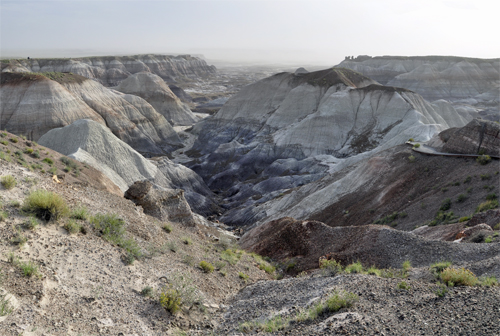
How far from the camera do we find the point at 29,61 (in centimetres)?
10950

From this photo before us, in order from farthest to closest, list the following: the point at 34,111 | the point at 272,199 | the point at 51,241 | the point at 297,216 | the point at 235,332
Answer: the point at 34,111 → the point at 272,199 → the point at 297,216 → the point at 51,241 → the point at 235,332

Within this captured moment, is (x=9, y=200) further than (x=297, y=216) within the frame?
No

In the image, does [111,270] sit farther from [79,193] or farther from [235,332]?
[79,193]

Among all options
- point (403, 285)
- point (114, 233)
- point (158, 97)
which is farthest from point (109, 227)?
point (158, 97)

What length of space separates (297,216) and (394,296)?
22.5 meters

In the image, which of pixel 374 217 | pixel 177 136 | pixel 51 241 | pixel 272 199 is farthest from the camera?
pixel 177 136

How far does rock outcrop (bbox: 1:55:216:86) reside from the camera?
363ft

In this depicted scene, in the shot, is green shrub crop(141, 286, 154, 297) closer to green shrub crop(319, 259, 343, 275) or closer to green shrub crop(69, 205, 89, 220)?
green shrub crop(69, 205, 89, 220)

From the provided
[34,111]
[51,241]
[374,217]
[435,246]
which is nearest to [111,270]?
[51,241]

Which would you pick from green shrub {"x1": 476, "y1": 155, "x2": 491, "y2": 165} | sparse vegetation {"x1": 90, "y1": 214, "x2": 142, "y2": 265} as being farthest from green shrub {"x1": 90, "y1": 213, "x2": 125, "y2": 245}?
green shrub {"x1": 476, "y1": 155, "x2": 491, "y2": 165}

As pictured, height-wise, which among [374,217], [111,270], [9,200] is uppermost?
[9,200]

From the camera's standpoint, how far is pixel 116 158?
121 feet

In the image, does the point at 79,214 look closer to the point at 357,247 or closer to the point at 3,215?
the point at 3,215

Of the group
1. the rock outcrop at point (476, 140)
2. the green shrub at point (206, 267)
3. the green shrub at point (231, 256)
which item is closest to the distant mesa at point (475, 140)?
the rock outcrop at point (476, 140)
